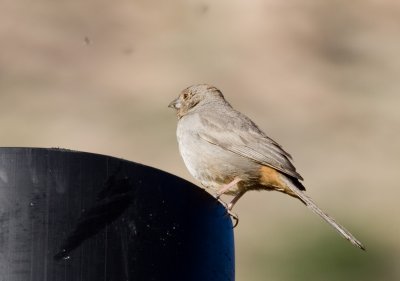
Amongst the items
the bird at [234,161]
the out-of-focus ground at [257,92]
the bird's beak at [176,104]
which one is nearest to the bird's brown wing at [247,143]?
the bird at [234,161]

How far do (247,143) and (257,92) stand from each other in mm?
12292

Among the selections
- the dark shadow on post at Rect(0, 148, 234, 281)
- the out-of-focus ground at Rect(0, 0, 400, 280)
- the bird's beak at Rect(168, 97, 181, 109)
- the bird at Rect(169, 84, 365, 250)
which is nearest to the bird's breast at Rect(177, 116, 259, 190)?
the bird at Rect(169, 84, 365, 250)

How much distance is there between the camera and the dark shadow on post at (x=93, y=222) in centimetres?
398

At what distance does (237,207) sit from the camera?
577 inches

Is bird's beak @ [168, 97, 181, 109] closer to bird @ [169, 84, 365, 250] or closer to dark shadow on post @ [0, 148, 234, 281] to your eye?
bird @ [169, 84, 365, 250]

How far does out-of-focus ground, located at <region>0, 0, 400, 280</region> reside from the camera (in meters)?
14.3

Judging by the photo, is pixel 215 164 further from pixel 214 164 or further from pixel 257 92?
pixel 257 92

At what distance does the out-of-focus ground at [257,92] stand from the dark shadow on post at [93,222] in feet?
28.5

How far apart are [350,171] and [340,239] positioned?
10.0 feet

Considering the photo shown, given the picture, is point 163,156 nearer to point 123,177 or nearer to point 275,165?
point 275,165

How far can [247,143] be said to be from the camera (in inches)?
302

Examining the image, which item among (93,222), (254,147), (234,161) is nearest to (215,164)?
(234,161)

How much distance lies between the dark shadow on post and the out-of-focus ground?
869cm

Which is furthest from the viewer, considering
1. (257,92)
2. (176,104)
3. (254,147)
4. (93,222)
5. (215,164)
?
(257,92)
